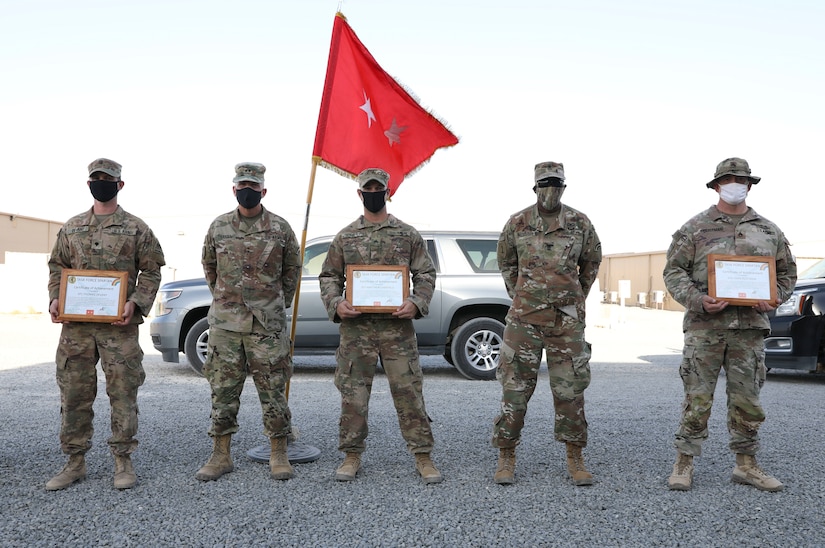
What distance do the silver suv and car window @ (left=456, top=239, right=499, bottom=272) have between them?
118 mm

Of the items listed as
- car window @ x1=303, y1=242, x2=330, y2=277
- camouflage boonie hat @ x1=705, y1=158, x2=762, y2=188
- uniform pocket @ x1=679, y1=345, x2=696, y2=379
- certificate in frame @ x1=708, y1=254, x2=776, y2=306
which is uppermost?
camouflage boonie hat @ x1=705, y1=158, x2=762, y2=188

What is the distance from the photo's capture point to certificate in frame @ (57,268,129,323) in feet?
12.9

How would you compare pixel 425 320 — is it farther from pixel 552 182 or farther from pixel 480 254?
pixel 552 182

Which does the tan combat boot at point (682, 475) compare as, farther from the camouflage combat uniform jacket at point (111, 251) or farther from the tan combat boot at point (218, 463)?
the camouflage combat uniform jacket at point (111, 251)

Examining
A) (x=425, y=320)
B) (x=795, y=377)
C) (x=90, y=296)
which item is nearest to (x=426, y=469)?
(x=90, y=296)

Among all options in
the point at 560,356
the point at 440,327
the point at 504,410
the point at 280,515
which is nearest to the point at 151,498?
the point at 280,515

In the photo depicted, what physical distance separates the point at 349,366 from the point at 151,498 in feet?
4.57

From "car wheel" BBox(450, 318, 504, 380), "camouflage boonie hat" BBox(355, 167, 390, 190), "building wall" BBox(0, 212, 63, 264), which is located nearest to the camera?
"camouflage boonie hat" BBox(355, 167, 390, 190)

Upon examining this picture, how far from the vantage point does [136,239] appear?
4.19 metres

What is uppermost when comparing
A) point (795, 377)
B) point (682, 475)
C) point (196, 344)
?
point (196, 344)

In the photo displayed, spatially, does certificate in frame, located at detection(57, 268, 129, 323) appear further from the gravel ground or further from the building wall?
the building wall

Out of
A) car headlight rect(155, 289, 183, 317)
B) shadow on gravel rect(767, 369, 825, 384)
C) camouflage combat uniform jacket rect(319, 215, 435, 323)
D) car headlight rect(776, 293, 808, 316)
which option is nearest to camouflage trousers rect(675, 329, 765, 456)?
camouflage combat uniform jacket rect(319, 215, 435, 323)

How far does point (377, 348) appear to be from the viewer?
4.30 meters

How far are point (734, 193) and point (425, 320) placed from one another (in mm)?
4902
